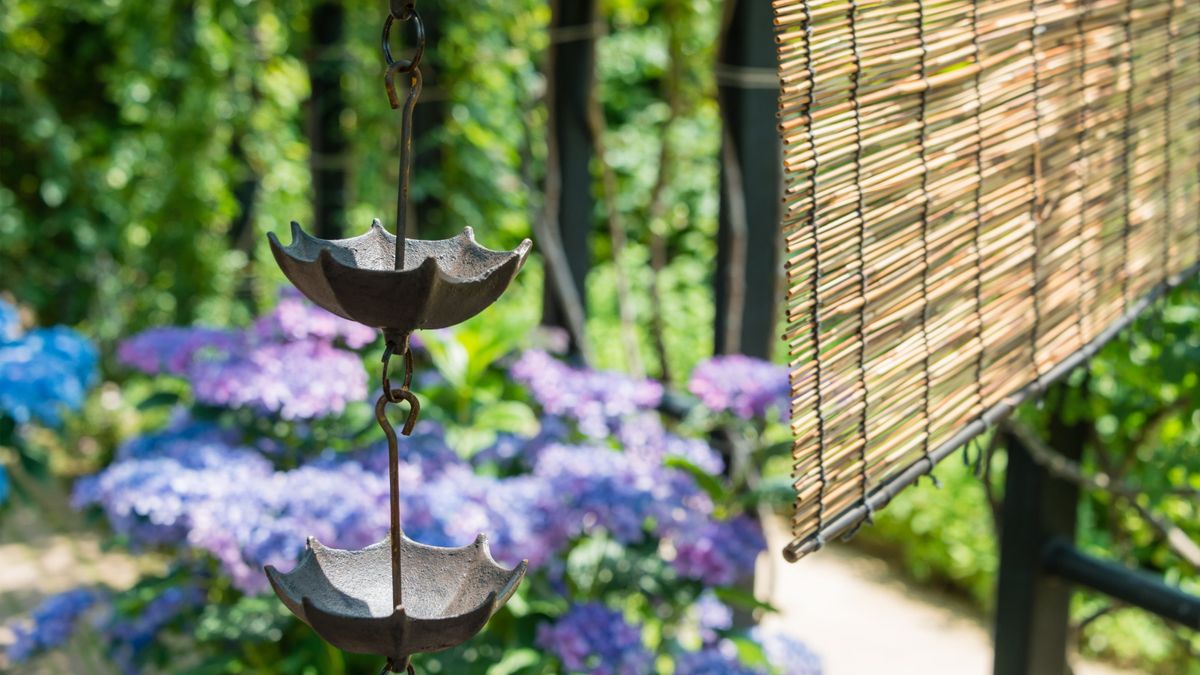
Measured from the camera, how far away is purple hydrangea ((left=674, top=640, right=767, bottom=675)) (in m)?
1.74

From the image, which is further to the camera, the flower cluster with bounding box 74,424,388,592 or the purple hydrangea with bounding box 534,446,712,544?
the purple hydrangea with bounding box 534,446,712,544

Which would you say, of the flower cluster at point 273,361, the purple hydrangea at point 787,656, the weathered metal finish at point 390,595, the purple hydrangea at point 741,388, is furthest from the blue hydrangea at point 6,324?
the weathered metal finish at point 390,595

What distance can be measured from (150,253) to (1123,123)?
3.73 m

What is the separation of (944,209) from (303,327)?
1.33m

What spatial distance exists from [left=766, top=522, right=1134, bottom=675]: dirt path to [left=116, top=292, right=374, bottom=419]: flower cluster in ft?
5.01

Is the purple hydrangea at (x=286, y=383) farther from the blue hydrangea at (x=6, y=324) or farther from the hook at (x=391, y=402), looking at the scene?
the hook at (x=391, y=402)

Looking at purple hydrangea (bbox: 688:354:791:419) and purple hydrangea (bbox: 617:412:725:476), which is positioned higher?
purple hydrangea (bbox: 688:354:791:419)

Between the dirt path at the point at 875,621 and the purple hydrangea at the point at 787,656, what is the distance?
1.21 meters

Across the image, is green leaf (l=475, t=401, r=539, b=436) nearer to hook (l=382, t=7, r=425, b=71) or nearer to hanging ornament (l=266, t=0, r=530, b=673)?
hanging ornament (l=266, t=0, r=530, b=673)

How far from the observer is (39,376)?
2.06 metres

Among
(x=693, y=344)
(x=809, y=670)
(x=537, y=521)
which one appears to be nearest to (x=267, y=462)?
(x=537, y=521)

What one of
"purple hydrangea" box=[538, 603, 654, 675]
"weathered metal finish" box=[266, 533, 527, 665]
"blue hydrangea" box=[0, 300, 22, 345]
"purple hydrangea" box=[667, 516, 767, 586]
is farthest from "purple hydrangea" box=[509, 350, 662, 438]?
"weathered metal finish" box=[266, 533, 527, 665]

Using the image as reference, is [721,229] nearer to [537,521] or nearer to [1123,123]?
[537,521]

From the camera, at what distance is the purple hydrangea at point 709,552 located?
1751mm
